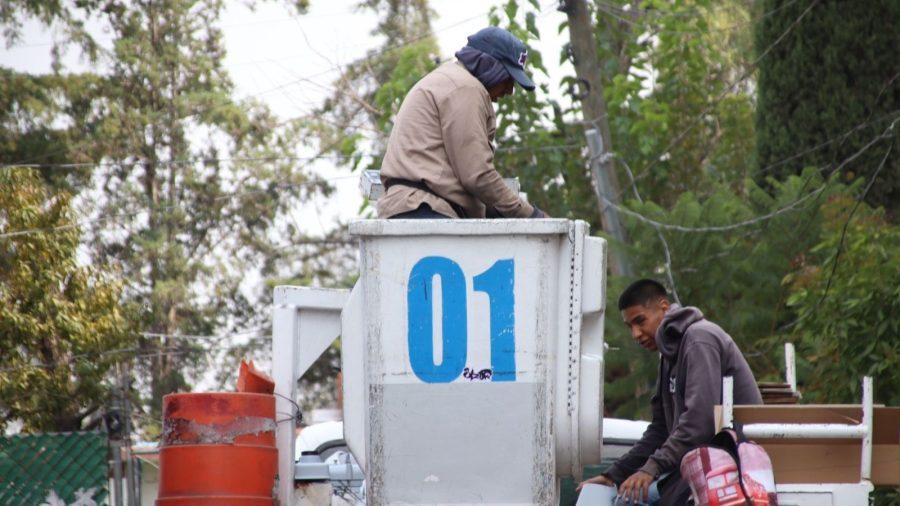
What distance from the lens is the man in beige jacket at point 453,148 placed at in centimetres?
480

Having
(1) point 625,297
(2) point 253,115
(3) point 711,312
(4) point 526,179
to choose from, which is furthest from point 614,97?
(2) point 253,115

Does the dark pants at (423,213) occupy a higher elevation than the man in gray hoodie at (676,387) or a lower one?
higher

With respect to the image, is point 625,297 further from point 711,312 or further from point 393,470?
point 711,312

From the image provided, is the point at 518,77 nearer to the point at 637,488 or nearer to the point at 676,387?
the point at 676,387

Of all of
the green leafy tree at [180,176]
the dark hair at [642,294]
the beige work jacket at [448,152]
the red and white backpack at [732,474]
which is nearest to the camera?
the red and white backpack at [732,474]

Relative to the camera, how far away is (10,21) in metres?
25.1

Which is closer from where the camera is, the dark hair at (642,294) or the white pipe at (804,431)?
the white pipe at (804,431)

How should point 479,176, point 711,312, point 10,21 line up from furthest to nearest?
1. point 10,21
2. point 711,312
3. point 479,176

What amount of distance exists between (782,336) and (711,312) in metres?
0.92

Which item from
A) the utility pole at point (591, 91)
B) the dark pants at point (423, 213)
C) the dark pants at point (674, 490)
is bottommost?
the dark pants at point (674, 490)

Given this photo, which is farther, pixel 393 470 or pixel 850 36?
pixel 850 36

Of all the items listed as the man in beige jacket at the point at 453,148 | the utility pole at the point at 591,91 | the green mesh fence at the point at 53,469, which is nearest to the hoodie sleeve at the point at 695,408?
the man in beige jacket at the point at 453,148

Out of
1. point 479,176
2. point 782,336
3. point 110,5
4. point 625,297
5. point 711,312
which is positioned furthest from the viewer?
point 110,5

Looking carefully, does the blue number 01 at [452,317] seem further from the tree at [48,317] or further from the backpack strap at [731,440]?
the tree at [48,317]
